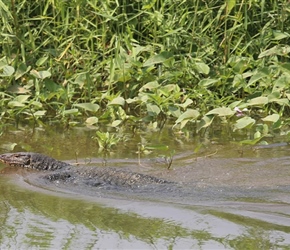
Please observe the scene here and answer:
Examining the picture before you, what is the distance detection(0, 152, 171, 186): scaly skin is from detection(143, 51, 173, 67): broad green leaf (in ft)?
5.62

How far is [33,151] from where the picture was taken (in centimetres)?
701

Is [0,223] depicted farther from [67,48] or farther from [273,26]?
[273,26]

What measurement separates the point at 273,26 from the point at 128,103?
5.80 feet

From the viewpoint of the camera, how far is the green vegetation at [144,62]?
757 cm

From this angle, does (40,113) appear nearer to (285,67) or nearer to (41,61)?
(41,61)

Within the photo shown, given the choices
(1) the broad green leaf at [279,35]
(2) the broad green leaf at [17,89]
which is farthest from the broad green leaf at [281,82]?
(2) the broad green leaf at [17,89]

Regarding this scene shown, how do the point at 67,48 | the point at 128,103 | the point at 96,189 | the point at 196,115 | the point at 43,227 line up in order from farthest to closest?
the point at 67,48 → the point at 128,103 → the point at 196,115 → the point at 96,189 → the point at 43,227

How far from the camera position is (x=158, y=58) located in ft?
25.9

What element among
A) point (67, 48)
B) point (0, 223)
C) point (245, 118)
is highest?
point (67, 48)

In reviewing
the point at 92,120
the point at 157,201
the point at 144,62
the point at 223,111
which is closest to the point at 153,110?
the point at 92,120

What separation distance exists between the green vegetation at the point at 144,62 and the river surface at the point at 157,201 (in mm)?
383

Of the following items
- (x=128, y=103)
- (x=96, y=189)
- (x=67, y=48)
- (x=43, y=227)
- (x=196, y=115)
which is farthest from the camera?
(x=67, y=48)

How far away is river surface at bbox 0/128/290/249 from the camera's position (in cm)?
466

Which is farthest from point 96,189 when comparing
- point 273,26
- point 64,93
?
point 273,26
